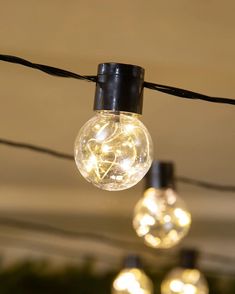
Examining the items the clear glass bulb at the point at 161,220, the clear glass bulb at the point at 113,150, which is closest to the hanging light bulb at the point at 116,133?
the clear glass bulb at the point at 113,150

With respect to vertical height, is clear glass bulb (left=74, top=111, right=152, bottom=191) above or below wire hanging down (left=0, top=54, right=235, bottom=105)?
below

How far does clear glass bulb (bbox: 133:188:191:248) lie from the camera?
1754mm

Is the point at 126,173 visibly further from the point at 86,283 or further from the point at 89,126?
the point at 86,283

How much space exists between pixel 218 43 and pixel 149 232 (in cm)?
42

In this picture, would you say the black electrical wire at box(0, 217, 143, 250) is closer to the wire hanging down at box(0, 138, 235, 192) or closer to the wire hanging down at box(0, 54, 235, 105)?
the wire hanging down at box(0, 138, 235, 192)

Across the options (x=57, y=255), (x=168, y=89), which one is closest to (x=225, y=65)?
(x=168, y=89)

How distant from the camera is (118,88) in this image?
104 centimetres

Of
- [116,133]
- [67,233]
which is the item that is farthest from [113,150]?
[67,233]

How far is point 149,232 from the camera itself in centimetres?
176

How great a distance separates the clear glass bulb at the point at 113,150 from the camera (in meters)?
1.04

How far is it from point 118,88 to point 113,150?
0.25 feet

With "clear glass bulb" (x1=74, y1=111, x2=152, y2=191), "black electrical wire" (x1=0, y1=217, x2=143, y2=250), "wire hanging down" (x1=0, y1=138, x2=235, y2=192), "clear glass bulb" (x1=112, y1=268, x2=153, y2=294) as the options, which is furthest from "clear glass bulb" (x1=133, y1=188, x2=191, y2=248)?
"black electrical wire" (x1=0, y1=217, x2=143, y2=250)

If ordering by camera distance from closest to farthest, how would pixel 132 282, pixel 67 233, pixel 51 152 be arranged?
pixel 51 152 < pixel 132 282 < pixel 67 233

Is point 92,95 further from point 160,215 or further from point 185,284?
point 185,284
